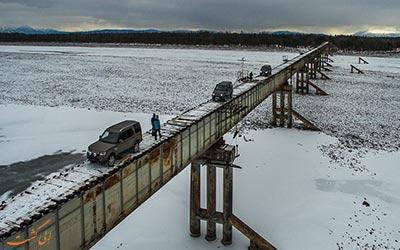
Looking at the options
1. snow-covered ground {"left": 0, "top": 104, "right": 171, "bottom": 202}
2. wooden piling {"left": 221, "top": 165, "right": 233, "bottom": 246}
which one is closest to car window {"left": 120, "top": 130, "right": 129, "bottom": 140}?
wooden piling {"left": 221, "top": 165, "right": 233, "bottom": 246}

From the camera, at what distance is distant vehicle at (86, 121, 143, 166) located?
40.6ft

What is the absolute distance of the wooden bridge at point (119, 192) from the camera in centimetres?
888

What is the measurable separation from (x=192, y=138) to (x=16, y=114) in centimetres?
3060

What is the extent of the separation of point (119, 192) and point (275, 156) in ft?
63.7

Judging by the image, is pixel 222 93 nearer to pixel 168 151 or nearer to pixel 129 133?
pixel 168 151

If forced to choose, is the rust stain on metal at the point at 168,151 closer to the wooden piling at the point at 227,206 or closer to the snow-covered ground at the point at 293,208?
the wooden piling at the point at 227,206

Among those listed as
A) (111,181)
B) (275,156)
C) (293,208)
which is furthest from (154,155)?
(275,156)

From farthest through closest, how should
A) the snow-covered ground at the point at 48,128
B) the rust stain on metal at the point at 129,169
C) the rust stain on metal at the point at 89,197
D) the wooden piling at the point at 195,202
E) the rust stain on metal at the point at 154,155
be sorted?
the snow-covered ground at the point at 48,128 < the wooden piling at the point at 195,202 < the rust stain on metal at the point at 154,155 < the rust stain on metal at the point at 129,169 < the rust stain on metal at the point at 89,197

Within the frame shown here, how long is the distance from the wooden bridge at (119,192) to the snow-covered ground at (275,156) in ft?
8.23

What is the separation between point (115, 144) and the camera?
1335 cm

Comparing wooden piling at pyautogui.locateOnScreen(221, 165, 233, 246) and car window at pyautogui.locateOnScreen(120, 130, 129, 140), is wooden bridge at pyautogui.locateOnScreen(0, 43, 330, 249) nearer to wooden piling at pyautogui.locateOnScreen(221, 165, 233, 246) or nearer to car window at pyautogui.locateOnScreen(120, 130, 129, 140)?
wooden piling at pyautogui.locateOnScreen(221, 165, 233, 246)

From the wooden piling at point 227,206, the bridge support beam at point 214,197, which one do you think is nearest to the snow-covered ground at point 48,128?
the bridge support beam at point 214,197

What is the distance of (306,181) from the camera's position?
2489 cm

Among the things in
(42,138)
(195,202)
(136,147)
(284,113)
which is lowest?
(195,202)
